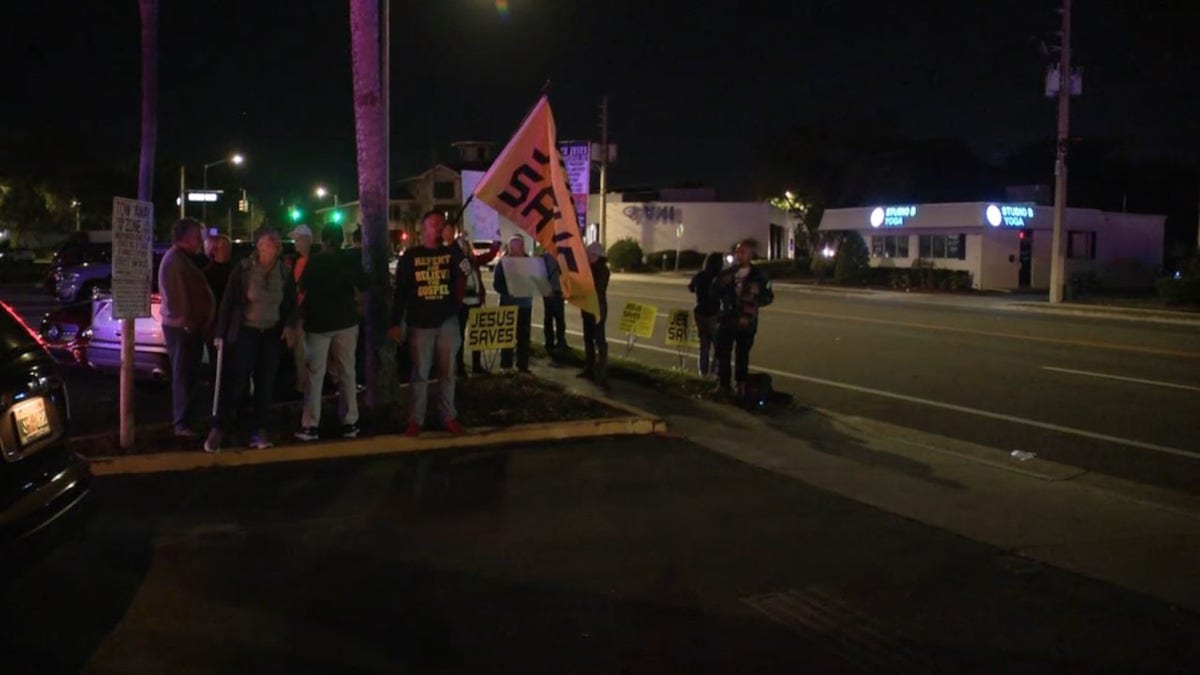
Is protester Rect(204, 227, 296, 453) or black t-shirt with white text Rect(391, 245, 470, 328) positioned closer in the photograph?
protester Rect(204, 227, 296, 453)

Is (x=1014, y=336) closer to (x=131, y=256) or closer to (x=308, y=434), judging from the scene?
(x=308, y=434)

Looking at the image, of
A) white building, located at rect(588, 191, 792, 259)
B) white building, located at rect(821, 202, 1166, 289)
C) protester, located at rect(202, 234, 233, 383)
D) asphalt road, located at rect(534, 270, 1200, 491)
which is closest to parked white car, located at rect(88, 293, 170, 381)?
protester, located at rect(202, 234, 233, 383)

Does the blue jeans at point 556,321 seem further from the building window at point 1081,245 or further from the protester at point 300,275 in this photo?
the building window at point 1081,245

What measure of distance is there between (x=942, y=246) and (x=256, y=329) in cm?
3815

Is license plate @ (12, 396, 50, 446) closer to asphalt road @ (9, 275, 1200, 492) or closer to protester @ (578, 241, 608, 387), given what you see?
asphalt road @ (9, 275, 1200, 492)

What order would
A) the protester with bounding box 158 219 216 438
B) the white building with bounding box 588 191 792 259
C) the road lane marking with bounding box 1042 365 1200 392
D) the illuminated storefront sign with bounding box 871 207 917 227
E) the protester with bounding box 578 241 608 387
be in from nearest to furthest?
the protester with bounding box 158 219 216 438, the protester with bounding box 578 241 608 387, the road lane marking with bounding box 1042 365 1200 392, the illuminated storefront sign with bounding box 871 207 917 227, the white building with bounding box 588 191 792 259

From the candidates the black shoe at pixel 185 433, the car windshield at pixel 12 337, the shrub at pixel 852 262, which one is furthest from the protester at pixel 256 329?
the shrub at pixel 852 262

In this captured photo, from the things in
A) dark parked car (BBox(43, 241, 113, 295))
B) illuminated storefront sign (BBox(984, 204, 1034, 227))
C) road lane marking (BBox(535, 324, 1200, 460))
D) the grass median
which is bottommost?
road lane marking (BBox(535, 324, 1200, 460))

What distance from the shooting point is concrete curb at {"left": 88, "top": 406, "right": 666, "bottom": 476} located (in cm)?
802

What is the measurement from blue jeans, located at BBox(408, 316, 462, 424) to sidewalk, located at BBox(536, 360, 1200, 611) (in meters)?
2.27

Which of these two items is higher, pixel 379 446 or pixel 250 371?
pixel 250 371

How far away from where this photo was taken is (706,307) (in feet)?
41.6

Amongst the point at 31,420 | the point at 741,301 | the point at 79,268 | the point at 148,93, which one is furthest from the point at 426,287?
the point at 79,268

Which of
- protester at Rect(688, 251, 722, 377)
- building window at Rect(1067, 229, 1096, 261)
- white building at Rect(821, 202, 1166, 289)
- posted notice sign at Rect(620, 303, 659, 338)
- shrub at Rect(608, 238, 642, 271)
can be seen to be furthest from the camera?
shrub at Rect(608, 238, 642, 271)
